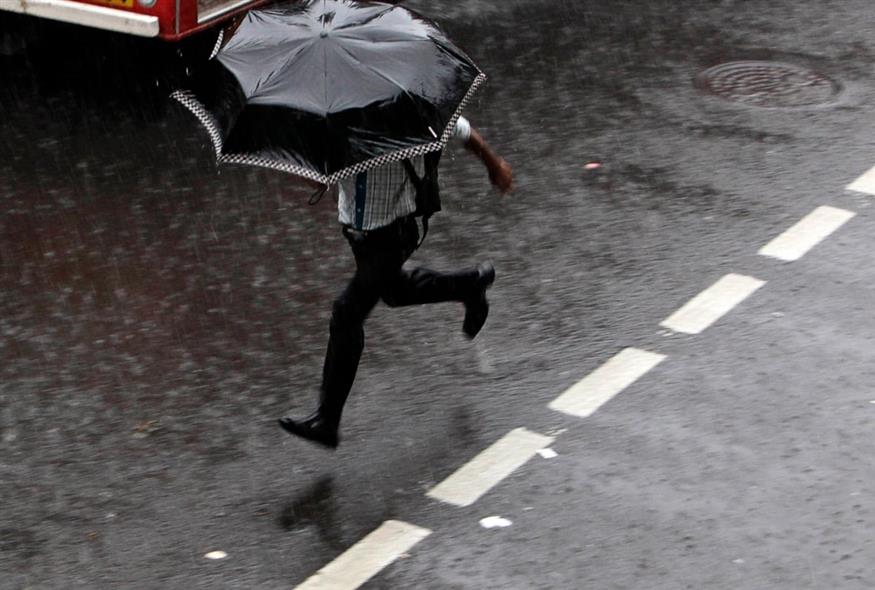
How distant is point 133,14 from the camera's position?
9688 millimetres

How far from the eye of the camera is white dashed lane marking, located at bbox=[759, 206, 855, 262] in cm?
827

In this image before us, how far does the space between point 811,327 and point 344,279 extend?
97.8 inches

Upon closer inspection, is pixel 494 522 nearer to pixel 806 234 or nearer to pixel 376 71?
pixel 376 71

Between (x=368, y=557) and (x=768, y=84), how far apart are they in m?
6.02

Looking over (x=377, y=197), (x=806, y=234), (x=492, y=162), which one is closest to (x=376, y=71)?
(x=377, y=197)

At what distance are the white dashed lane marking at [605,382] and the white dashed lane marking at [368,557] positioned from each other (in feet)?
3.79

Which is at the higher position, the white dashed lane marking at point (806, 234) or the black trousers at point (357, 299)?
the black trousers at point (357, 299)

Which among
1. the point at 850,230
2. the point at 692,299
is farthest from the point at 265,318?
the point at 850,230

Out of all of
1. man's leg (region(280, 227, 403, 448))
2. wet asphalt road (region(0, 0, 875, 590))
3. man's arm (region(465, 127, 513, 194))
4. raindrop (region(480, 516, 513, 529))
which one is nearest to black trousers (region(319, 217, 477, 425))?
man's leg (region(280, 227, 403, 448))

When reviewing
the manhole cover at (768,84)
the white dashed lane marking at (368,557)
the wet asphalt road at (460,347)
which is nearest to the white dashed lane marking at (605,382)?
the wet asphalt road at (460,347)

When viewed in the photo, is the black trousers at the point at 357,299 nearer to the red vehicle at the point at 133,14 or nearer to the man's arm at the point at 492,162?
the man's arm at the point at 492,162

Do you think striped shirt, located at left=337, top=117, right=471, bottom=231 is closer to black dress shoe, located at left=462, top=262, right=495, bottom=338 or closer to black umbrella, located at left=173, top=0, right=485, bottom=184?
black umbrella, located at left=173, top=0, right=485, bottom=184

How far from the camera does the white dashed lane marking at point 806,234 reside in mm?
8273

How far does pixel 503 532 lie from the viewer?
235 inches
